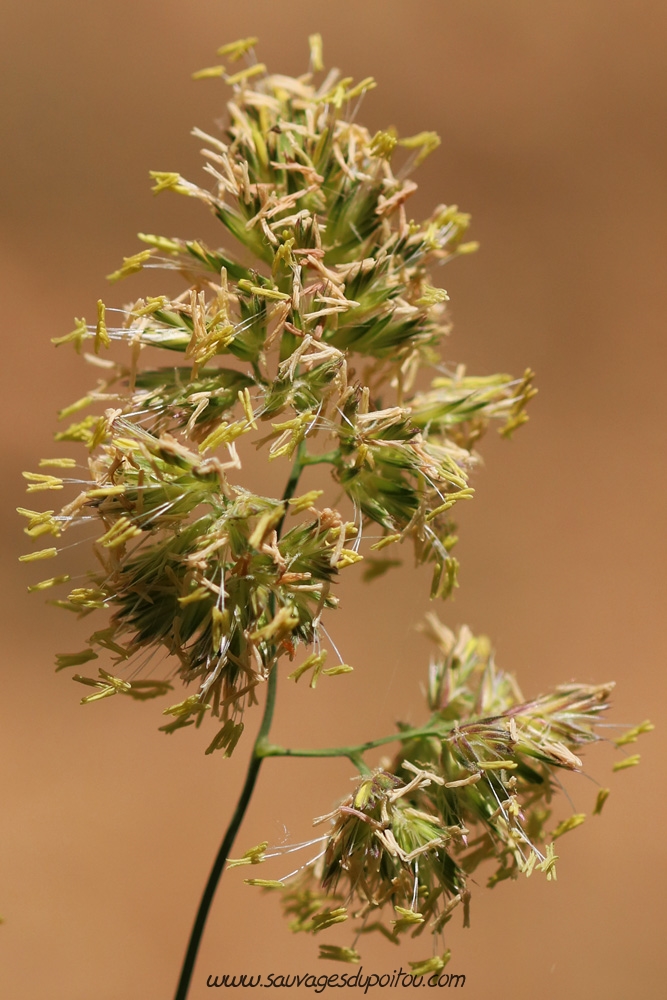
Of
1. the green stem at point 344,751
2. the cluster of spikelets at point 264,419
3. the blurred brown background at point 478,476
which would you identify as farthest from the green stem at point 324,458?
the blurred brown background at point 478,476

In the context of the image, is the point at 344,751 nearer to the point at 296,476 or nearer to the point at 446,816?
the point at 446,816

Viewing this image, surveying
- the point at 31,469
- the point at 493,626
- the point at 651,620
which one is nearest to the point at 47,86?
the point at 31,469

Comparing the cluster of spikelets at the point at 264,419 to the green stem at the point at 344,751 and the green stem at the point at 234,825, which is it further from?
the green stem at the point at 344,751

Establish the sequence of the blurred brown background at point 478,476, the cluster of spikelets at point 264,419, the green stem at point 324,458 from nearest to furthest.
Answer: the cluster of spikelets at point 264,419 < the green stem at point 324,458 < the blurred brown background at point 478,476

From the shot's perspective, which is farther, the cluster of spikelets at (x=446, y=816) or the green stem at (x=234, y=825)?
the green stem at (x=234, y=825)

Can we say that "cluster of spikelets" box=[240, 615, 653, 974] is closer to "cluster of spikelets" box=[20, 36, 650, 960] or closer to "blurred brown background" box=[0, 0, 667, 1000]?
"cluster of spikelets" box=[20, 36, 650, 960]

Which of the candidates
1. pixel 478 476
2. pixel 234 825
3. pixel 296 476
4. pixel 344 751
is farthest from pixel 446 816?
pixel 478 476
